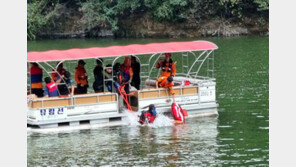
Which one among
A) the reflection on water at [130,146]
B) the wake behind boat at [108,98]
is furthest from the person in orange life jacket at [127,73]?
the reflection on water at [130,146]

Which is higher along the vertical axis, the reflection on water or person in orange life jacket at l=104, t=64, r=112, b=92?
person in orange life jacket at l=104, t=64, r=112, b=92

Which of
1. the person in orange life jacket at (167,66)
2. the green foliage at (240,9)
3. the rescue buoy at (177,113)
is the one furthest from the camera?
the green foliage at (240,9)

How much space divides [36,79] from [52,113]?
1641mm

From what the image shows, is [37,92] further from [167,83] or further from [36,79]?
[167,83]

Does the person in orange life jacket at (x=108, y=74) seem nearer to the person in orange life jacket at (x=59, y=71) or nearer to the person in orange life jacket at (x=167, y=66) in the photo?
the person in orange life jacket at (x=59, y=71)

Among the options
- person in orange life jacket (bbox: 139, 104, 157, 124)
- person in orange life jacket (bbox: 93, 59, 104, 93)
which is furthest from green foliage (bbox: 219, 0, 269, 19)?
person in orange life jacket (bbox: 139, 104, 157, 124)

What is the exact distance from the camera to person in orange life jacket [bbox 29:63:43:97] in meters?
26.1

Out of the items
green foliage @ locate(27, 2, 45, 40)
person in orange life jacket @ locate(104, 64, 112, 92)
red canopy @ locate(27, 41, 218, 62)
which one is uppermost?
green foliage @ locate(27, 2, 45, 40)

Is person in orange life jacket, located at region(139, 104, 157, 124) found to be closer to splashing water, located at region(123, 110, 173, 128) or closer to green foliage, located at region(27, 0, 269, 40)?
splashing water, located at region(123, 110, 173, 128)

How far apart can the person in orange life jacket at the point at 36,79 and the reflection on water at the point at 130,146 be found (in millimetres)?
1885

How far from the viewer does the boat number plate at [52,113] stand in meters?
25.2

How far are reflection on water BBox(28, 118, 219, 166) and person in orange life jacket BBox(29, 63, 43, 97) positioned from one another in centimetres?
189

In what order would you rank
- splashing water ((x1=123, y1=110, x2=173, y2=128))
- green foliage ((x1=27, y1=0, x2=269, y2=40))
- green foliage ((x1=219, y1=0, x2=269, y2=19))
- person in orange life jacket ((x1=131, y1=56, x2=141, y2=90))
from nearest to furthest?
splashing water ((x1=123, y1=110, x2=173, y2=128)) < person in orange life jacket ((x1=131, y1=56, x2=141, y2=90)) < green foliage ((x1=219, y1=0, x2=269, y2=19)) < green foliage ((x1=27, y1=0, x2=269, y2=40))

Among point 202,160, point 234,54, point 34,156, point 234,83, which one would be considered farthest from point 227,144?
point 234,54
